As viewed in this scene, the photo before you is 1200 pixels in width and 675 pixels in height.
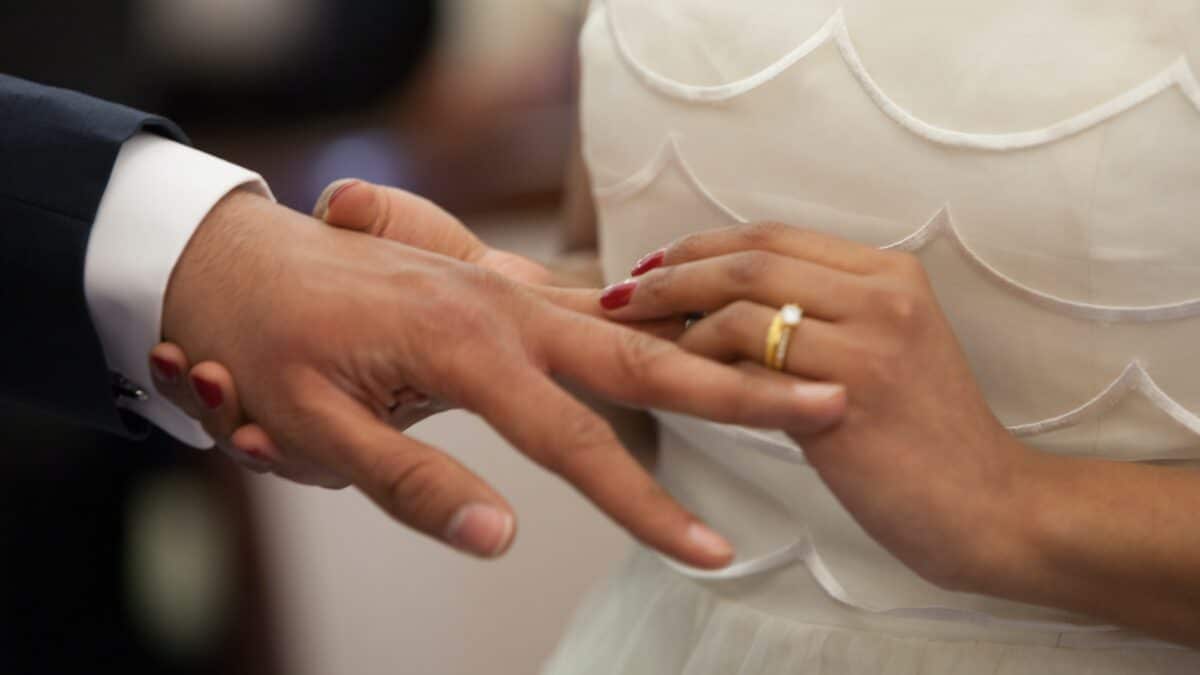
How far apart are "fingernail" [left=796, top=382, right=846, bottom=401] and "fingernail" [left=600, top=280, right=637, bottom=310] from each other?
15 cm

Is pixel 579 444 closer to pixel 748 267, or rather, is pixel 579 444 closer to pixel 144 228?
pixel 748 267

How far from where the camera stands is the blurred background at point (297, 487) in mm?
1874

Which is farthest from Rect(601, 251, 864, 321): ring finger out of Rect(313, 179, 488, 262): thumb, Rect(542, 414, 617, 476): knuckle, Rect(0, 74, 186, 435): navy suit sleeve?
Rect(0, 74, 186, 435): navy suit sleeve

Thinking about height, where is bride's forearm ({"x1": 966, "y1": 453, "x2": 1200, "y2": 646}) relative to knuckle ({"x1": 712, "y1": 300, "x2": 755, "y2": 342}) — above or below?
below

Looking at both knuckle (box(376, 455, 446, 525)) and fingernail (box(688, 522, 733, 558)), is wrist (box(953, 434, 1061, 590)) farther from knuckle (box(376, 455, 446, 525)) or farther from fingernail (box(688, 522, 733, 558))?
knuckle (box(376, 455, 446, 525))

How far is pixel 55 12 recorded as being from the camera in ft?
5.82

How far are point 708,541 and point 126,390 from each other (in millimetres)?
518

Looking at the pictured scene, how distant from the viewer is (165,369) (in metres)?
0.82

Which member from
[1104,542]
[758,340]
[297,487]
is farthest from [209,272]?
[297,487]

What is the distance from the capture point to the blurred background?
1.87m

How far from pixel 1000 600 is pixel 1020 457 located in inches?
5.9

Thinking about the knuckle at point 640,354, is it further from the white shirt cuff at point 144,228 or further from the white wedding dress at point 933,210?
the white shirt cuff at point 144,228

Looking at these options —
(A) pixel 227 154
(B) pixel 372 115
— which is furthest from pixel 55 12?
(B) pixel 372 115

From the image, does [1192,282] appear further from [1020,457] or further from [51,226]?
[51,226]
